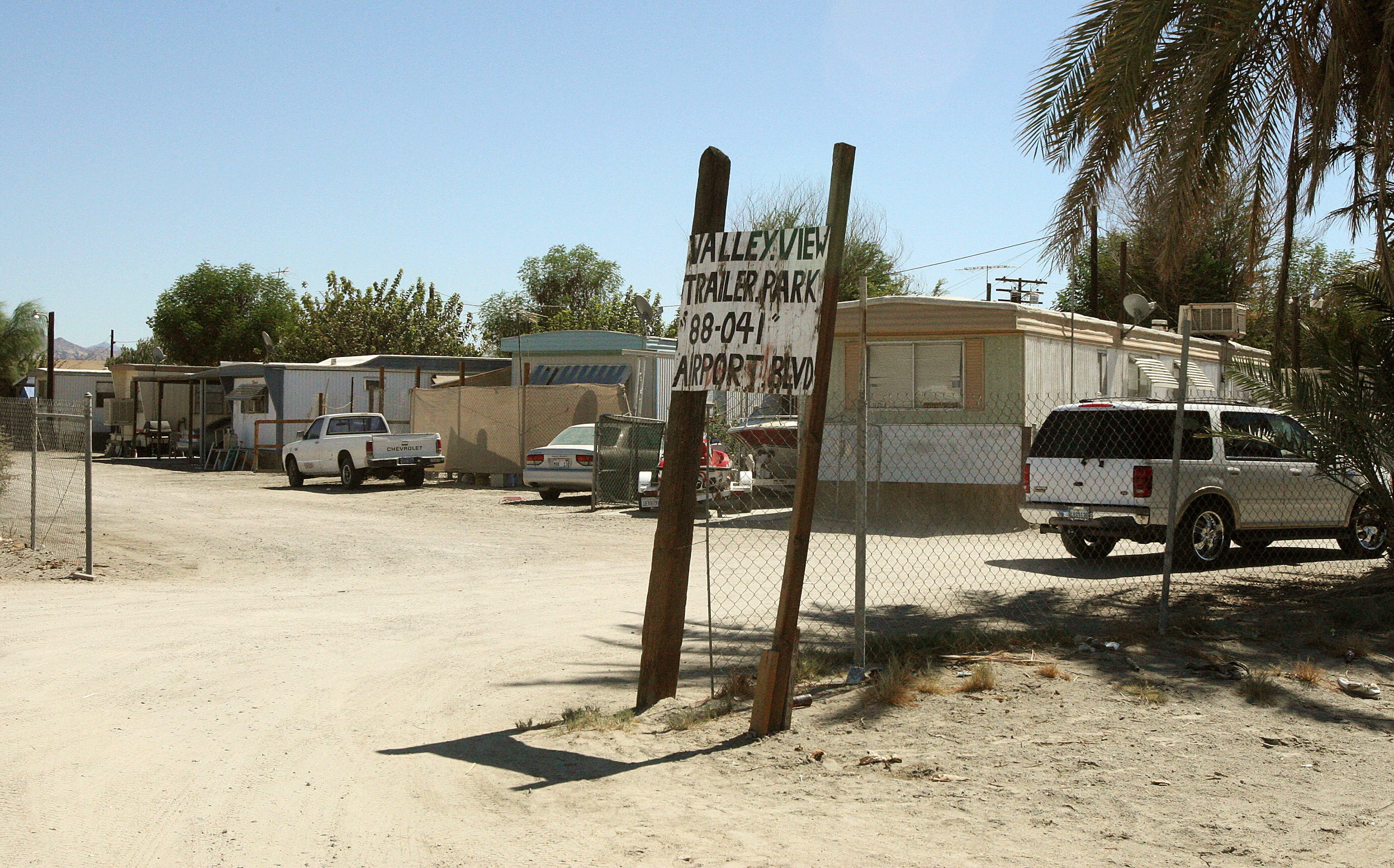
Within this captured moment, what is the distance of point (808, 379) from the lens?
233 inches

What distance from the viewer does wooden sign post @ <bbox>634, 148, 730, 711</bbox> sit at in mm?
6312

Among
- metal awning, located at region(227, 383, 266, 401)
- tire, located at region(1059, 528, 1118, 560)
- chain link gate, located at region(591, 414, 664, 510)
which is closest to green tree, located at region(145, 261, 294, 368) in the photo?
metal awning, located at region(227, 383, 266, 401)

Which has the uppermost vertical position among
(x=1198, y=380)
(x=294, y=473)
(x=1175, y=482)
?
(x=1198, y=380)

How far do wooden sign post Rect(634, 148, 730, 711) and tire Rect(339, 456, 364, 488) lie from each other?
20.0 meters

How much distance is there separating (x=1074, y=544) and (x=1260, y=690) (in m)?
6.65

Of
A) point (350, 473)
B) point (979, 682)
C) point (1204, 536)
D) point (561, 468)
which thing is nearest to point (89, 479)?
point (979, 682)

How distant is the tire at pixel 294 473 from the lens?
26.2 m

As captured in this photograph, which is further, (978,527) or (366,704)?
(978,527)

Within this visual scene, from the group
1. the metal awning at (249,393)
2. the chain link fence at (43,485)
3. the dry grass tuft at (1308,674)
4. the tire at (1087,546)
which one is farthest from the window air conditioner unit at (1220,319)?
the metal awning at (249,393)

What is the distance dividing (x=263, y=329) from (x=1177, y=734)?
67227 mm

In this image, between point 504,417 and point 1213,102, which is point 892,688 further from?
point 504,417

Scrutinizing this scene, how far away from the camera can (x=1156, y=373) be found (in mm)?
20688

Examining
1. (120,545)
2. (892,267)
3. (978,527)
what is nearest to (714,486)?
(978,527)

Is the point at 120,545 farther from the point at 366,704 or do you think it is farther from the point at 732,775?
the point at 732,775
